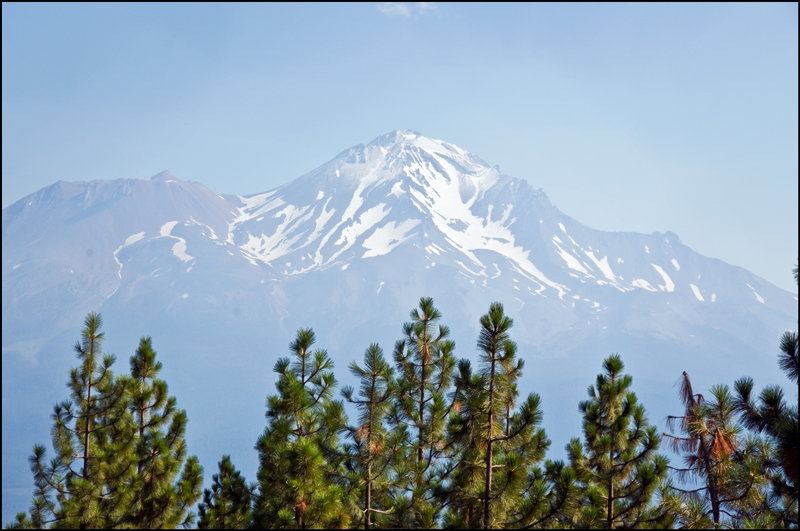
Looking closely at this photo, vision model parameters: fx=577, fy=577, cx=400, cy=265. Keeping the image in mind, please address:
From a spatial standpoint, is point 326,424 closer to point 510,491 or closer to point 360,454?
point 360,454

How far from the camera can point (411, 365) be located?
13.5 metres

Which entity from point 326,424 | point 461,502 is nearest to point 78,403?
point 326,424

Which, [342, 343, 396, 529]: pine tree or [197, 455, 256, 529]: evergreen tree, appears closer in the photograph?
[342, 343, 396, 529]: pine tree

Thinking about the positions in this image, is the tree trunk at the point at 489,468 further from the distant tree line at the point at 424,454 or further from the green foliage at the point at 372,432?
the green foliage at the point at 372,432

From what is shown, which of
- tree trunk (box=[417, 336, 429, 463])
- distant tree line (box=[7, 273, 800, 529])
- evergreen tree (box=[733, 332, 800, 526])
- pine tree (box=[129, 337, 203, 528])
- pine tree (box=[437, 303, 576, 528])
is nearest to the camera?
evergreen tree (box=[733, 332, 800, 526])

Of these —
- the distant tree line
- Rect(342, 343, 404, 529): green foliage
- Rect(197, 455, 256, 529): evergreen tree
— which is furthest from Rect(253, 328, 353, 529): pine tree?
Rect(197, 455, 256, 529): evergreen tree

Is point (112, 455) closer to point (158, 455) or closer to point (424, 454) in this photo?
point (158, 455)

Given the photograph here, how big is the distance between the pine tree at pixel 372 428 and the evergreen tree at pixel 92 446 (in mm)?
6583

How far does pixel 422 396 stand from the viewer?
13.3 m

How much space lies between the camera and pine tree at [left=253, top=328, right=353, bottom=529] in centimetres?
1091

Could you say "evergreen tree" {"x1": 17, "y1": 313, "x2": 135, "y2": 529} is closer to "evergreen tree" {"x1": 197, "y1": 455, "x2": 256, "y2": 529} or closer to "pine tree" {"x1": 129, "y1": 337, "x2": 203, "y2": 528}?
"pine tree" {"x1": 129, "y1": 337, "x2": 203, "y2": 528}

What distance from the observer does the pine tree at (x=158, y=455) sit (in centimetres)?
1443

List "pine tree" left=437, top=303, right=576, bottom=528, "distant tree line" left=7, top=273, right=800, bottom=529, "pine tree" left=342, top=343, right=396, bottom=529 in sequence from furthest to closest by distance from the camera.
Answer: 1. "pine tree" left=342, top=343, right=396, bottom=529
2. "distant tree line" left=7, top=273, right=800, bottom=529
3. "pine tree" left=437, top=303, right=576, bottom=528

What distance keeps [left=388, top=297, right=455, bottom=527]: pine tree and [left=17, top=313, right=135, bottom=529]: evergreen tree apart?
23.3 ft
